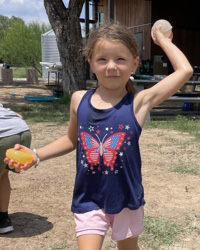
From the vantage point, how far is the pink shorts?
1.73 meters

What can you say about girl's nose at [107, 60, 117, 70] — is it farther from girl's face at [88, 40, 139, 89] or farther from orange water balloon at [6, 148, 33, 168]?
orange water balloon at [6, 148, 33, 168]

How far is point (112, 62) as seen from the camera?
1.74m

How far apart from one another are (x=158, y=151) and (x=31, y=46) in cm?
2233

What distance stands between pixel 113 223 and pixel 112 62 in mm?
807

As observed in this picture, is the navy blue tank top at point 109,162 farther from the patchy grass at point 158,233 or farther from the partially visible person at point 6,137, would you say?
the patchy grass at point 158,233

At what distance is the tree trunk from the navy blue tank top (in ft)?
29.6

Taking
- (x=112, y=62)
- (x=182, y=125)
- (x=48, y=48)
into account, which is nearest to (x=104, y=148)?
(x=112, y=62)

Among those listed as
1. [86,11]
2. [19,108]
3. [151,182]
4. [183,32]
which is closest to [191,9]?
[183,32]

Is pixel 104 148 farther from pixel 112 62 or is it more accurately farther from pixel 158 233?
pixel 158 233

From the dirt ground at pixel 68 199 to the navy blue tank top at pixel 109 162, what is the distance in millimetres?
1195

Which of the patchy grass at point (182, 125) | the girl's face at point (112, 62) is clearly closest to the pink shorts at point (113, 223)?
the girl's face at point (112, 62)

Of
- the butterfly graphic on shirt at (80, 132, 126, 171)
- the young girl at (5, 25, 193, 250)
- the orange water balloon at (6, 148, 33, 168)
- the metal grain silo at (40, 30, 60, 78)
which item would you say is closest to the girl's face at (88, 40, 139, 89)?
the young girl at (5, 25, 193, 250)

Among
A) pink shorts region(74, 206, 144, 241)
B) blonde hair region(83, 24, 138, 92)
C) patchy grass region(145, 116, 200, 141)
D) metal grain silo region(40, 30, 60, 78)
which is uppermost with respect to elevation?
metal grain silo region(40, 30, 60, 78)

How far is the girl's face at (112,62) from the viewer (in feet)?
5.71
